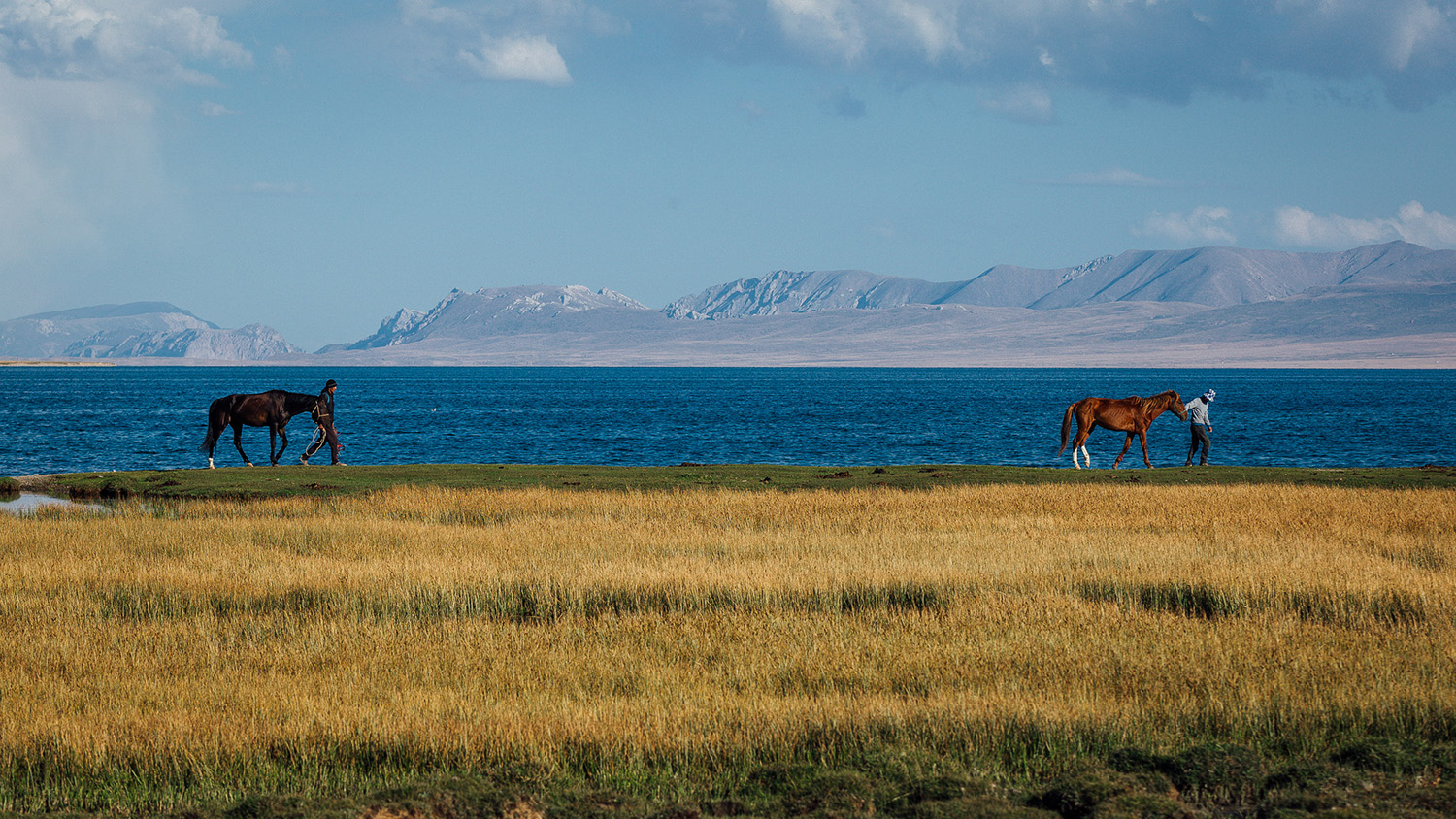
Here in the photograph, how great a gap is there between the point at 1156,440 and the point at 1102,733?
202ft

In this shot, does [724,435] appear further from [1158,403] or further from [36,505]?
[36,505]

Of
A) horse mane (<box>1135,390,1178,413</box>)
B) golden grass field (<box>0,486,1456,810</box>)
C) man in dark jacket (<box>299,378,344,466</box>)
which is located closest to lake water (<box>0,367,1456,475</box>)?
man in dark jacket (<box>299,378,344,466</box>)

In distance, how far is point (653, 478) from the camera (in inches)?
1197

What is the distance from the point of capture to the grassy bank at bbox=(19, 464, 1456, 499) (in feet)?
91.9

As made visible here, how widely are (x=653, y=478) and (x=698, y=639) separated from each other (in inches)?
733

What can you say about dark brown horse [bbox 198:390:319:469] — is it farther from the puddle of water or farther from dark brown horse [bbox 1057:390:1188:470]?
dark brown horse [bbox 1057:390:1188:470]

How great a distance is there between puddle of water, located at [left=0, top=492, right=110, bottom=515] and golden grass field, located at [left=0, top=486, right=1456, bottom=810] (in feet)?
8.91

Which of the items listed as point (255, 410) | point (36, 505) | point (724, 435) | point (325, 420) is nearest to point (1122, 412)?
point (325, 420)

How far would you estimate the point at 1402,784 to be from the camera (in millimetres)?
7602

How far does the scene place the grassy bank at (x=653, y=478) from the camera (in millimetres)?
28016

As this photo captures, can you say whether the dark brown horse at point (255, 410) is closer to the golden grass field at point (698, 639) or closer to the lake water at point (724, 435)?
the golden grass field at point (698, 639)

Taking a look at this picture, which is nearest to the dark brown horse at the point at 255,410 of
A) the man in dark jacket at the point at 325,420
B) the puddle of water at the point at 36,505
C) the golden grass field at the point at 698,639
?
the man in dark jacket at the point at 325,420

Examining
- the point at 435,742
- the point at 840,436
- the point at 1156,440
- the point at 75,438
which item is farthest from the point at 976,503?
the point at 75,438

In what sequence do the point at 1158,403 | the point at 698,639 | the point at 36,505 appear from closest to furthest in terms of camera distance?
the point at 698,639, the point at 36,505, the point at 1158,403
